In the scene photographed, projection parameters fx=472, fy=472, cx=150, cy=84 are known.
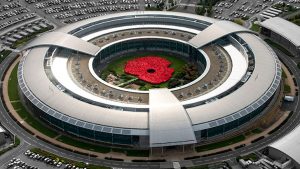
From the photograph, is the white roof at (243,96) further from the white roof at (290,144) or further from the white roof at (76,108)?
the white roof at (76,108)

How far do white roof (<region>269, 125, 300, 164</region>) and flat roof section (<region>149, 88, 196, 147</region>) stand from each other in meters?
27.5

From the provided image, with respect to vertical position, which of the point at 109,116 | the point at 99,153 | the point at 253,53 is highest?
the point at 253,53

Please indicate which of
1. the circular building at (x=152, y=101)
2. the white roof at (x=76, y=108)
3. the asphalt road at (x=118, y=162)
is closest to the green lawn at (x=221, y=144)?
the circular building at (x=152, y=101)

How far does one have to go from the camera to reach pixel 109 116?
161m

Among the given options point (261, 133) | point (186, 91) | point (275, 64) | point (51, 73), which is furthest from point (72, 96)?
point (275, 64)

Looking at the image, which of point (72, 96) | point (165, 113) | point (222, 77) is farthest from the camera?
point (222, 77)

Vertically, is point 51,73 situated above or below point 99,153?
above

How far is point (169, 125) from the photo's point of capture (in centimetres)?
15525

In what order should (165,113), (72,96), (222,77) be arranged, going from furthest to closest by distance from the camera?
(222,77)
(72,96)
(165,113)

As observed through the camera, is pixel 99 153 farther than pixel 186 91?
No

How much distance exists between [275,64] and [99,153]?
80.0 metres

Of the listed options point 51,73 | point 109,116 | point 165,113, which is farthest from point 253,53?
point 51,73

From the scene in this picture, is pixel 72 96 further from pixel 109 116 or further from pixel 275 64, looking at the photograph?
pixel 275 64

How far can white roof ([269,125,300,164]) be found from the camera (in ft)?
487
